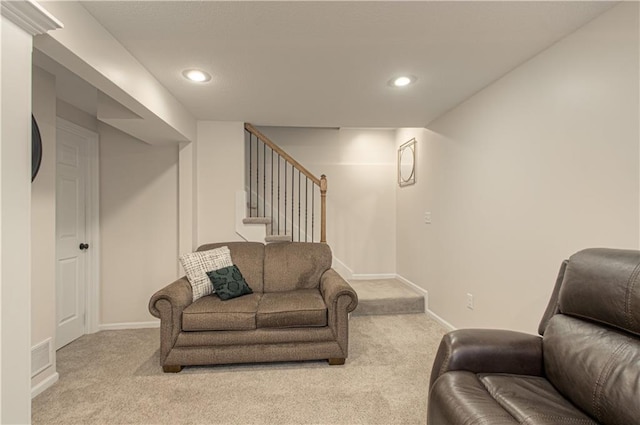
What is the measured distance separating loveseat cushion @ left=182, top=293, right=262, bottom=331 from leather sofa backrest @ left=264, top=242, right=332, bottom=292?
0.60m

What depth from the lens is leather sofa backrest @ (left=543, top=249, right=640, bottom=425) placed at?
1.14 metres

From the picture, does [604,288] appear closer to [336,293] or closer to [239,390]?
[336,293]

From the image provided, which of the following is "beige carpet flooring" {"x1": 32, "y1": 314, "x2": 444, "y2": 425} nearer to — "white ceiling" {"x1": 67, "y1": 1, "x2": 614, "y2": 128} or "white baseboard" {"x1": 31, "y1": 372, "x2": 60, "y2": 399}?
"white baseboard" {"x1": 31, "y1": 372, "x2": 60, "y2": 399}

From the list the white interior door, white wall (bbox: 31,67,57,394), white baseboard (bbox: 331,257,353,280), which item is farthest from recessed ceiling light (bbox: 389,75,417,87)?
the white interior door

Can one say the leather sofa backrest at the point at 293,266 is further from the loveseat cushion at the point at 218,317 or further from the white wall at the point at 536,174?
the white wall at the point at 536,174

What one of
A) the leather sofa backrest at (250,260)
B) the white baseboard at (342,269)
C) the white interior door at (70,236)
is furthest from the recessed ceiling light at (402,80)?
the white interior door at (70,236)

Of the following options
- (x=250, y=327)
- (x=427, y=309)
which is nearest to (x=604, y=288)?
(x=250, y=327)

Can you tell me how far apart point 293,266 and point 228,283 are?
681 millimetres

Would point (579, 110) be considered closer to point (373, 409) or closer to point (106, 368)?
point (373, 409)

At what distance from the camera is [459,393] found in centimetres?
127

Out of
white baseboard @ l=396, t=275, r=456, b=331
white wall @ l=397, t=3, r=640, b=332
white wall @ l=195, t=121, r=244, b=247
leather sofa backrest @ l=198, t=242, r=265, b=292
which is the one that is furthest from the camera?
white wall @ l=195, t=121, r=244, b=247

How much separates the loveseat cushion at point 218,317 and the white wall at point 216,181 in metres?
1.20

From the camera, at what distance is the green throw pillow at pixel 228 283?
2.64 meters

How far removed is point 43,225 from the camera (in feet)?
7.47
